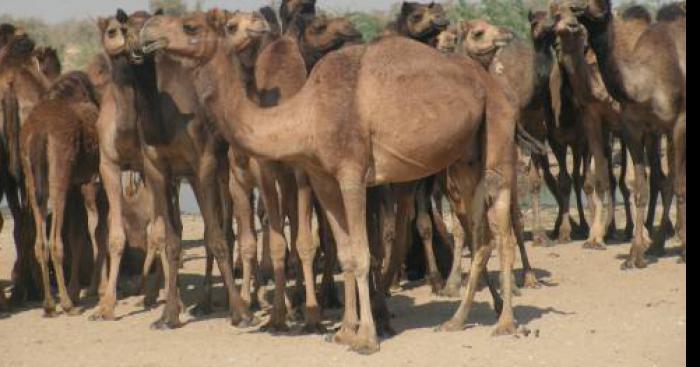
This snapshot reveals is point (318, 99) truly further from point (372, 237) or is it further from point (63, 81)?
point (63, 81)

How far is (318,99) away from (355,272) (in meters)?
1.35

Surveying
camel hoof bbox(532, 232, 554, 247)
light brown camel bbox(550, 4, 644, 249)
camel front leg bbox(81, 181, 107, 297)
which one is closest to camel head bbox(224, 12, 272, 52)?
camel front leg bbox(81, 181, 107, 297)

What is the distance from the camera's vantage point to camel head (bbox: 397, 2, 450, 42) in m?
12.8

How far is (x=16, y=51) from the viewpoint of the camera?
44.8 feet

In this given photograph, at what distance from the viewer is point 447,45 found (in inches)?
505

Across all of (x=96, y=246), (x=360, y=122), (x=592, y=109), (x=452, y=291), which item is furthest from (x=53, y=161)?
(x=592, y=109)

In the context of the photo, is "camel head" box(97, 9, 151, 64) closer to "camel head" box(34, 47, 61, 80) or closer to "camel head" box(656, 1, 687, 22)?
"camel head" box(34, 47, 61, 80)

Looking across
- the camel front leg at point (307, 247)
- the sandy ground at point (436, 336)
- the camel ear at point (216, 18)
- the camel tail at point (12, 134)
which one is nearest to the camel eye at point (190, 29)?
the camel ear at point (216, 18)

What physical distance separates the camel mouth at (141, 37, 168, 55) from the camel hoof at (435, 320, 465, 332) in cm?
314

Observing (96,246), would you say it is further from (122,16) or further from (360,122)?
(360,122)

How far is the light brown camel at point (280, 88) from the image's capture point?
1075cm

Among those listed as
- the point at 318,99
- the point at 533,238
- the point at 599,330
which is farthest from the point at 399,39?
the point at 533,238

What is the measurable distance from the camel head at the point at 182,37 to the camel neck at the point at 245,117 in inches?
4.2

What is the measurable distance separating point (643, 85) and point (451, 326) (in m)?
5.24
